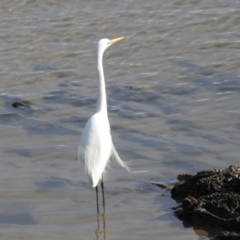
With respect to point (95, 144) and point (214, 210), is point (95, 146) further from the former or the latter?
point (214, 210)

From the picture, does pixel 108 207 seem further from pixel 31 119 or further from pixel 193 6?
pixel 193 6

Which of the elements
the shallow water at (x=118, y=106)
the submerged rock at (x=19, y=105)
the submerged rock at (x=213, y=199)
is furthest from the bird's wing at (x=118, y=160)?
the submerged rock at (x=19, y=105)

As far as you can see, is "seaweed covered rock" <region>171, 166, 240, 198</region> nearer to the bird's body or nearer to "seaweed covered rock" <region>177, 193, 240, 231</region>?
"seaweed covered rock" <region>177, 193, 240, 231</region>

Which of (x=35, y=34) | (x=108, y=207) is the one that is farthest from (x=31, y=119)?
(x=35, y=34)

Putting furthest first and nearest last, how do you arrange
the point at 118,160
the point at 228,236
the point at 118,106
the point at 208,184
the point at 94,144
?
the point at 118,106 → the point at 118,160 → the point at 94,144 → the point at 208,184 → the point at 228,236

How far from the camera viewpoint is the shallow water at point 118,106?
550cm

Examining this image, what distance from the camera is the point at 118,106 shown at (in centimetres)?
797

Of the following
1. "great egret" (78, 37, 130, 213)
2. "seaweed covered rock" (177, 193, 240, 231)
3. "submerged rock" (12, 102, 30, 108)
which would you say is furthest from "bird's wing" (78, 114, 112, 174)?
"submerged rock" (12, 102, 30, 108)

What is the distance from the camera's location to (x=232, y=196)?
513 cm

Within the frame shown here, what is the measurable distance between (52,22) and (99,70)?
17.7 feet

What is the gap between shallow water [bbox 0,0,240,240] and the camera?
550 centimetres

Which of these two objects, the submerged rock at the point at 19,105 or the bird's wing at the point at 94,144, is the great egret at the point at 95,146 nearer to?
the bird's wing at the point at 94,144

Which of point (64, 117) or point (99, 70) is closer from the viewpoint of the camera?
point (99, 70)

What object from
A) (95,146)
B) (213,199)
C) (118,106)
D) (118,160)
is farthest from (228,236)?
(118,106)
